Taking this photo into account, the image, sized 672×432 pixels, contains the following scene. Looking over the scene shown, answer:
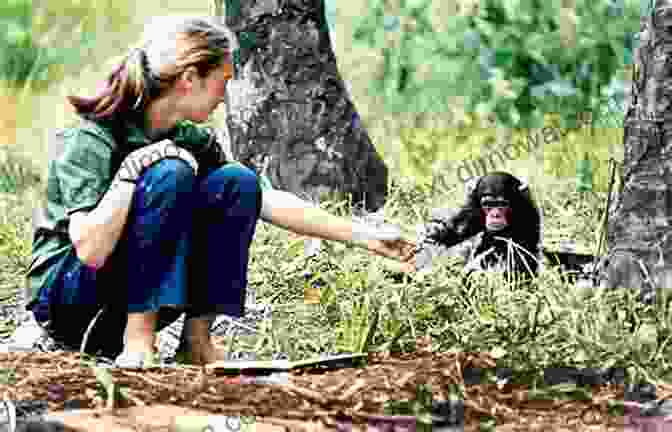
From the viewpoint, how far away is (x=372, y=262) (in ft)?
14.8

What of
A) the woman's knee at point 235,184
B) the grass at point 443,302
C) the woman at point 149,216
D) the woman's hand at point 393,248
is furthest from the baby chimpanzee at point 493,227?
the woman's knee at point 235,184

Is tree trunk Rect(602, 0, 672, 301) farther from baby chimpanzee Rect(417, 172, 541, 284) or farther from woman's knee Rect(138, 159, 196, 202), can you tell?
woman's knee Rect(138, 159, 196, 202)

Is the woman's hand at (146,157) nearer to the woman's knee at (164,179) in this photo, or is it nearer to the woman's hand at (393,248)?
the woman's knee at (164,179)

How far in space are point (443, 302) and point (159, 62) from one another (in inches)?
44.2

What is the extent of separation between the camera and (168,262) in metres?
3.65

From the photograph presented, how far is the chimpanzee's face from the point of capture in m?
4.48

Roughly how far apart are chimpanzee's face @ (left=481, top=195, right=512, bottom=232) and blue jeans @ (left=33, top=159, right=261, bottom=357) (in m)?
1.03

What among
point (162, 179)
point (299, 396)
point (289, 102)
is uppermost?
point (289, 102)

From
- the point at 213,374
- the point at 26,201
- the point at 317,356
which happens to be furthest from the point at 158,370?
the point at 26,201

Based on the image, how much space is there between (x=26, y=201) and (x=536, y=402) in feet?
11.8

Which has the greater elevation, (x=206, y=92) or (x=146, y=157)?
(x=206, y=92)

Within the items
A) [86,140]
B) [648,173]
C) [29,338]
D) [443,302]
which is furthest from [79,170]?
[648,173]

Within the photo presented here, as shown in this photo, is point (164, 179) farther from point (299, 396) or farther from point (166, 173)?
point (299, 396)

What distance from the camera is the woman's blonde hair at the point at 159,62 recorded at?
3721mm
